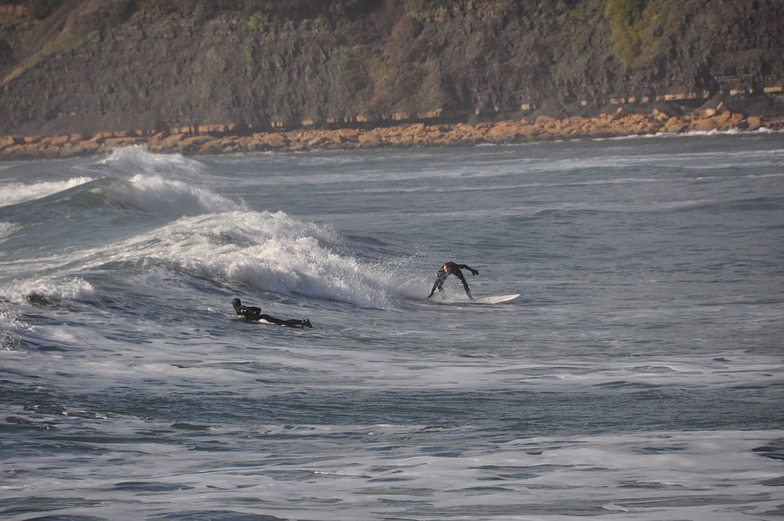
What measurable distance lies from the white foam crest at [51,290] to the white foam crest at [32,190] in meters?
20.9

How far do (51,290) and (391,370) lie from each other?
4654mm

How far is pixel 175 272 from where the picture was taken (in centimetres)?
1503

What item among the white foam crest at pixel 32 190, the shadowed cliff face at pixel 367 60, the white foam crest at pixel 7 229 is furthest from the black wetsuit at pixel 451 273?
the shadowed cliff face at pixel 367 60

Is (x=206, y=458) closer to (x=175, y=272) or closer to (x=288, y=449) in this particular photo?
(x=288, y=449)

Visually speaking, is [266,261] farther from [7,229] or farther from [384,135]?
[384,135]

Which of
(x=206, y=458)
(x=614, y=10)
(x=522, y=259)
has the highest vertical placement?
(x=614, y=10)

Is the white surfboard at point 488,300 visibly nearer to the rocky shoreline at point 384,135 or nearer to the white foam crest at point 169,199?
the white foam crest at point 169,199

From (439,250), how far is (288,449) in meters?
14.7

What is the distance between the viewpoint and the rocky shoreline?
68.5 metres

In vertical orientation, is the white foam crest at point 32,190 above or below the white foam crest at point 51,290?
below

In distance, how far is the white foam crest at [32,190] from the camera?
32.7 m

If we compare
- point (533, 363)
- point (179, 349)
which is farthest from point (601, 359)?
point (179, 349)

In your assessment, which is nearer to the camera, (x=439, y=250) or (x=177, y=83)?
(x=439, y=250)

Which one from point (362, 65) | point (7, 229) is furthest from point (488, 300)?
point (362, 65)
